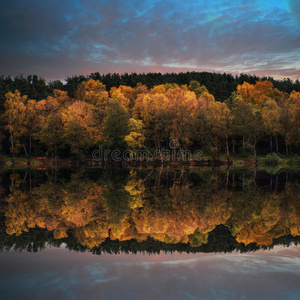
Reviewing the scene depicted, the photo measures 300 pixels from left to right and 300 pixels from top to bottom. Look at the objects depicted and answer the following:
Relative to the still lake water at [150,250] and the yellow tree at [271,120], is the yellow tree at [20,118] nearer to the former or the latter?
the yellow tree at [271,120]

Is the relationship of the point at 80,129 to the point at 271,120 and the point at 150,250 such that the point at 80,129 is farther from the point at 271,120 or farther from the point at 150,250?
the point at 150,250

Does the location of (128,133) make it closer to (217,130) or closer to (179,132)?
(179,132)

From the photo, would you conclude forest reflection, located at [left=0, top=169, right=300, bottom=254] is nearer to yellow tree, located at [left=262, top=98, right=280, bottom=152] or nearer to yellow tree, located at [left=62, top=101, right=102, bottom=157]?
yellow tree, located at [left=62, top=101, right=102, bottom=157]

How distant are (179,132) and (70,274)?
60.4 metres

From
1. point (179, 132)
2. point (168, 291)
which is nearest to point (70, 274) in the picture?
point (168, 291)

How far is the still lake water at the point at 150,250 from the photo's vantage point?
273 inches

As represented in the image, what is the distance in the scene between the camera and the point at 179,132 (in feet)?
220
